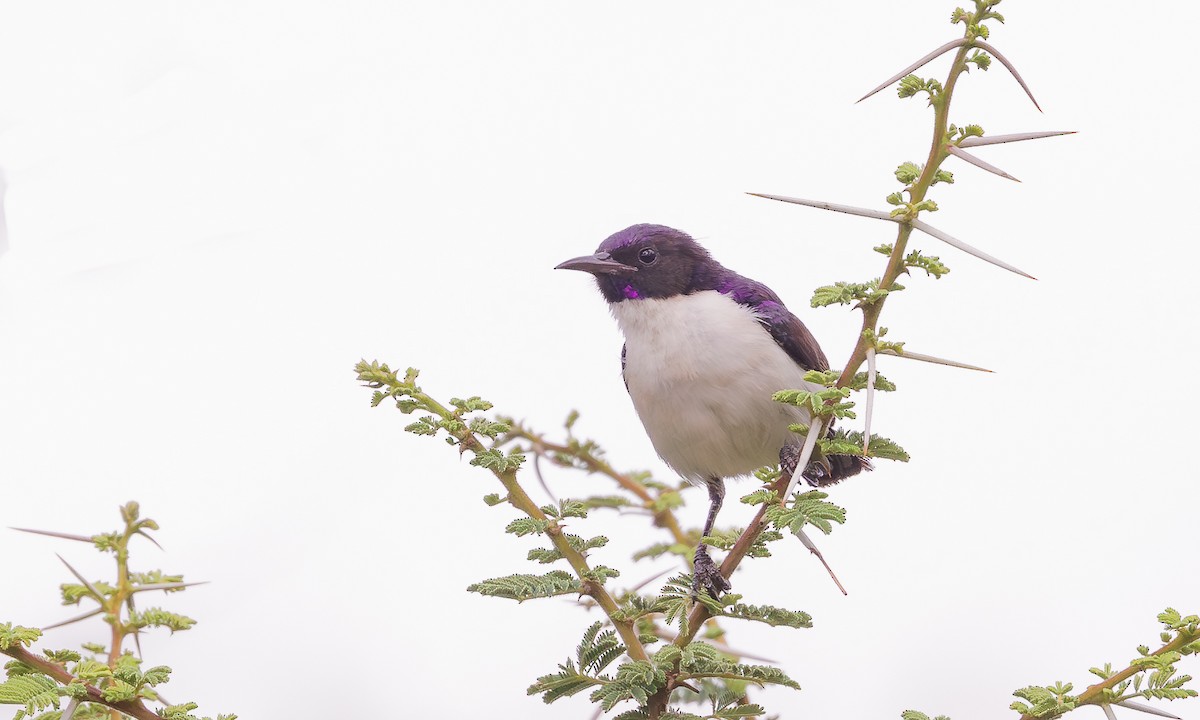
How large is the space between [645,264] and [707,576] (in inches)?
63.1

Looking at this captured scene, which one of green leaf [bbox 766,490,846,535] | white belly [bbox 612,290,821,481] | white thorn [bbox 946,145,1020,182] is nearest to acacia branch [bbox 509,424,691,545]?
white belly [bbox 612,290,821,481]

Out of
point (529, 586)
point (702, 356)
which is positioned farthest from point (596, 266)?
point (529, 586)

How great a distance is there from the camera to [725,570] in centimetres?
256

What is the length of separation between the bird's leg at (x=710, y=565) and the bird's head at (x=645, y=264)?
880 millimetres

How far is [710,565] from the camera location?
161 inches

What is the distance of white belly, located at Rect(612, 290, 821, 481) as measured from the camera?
4344mm

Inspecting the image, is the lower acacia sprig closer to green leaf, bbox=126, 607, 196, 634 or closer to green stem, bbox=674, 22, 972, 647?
green stem, bbox=674, 22, 972, 647

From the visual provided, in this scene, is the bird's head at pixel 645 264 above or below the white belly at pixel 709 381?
above

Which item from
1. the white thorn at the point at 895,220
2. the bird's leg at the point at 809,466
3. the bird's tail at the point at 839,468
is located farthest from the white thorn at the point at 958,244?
the bird's tail at the point at 839,468

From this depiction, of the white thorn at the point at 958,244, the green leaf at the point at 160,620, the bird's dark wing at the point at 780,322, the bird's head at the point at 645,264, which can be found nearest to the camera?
the white thorn at the point at 958,244

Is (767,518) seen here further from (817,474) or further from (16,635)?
(817,474)

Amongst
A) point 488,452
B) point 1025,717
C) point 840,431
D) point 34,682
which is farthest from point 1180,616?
point 34,682

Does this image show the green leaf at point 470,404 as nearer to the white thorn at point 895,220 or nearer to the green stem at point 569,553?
the green stem at point 569,553

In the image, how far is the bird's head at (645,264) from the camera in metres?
4.79
